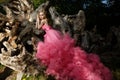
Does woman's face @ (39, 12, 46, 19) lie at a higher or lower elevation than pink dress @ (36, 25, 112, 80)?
higher

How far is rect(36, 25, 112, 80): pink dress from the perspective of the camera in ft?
26.7

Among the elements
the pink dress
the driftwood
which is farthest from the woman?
the driftwood

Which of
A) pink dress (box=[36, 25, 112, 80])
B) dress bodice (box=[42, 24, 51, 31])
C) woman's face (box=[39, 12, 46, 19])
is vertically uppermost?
woman's face (box=[39, 12, 46, 19])

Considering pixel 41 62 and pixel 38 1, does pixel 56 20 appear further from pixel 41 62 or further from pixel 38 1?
pixel 38 1

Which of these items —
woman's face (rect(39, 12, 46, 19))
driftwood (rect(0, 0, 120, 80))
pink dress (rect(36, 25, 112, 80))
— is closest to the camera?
pink dress (rect(36, 25, 112, 80))

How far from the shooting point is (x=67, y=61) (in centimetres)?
827

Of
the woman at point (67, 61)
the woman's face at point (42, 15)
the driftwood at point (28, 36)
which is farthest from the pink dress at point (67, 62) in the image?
the woman's face at point (42, 15)

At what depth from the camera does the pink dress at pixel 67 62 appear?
8.13 meters

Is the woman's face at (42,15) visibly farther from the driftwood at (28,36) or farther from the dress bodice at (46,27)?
the driftwood at (28,36)

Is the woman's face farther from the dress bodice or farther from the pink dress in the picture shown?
the pink dress

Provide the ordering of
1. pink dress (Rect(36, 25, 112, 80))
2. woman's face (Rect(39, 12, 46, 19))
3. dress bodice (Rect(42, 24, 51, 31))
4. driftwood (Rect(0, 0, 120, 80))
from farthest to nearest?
woman's face (Rect(39, 12, 46, 19)) < dress bodice (Rect(42, 24, 51, 31)) < driftwood (Rect(0, 0, 120, 80)) < pink dress (Rect(36, 25, 112, 80))

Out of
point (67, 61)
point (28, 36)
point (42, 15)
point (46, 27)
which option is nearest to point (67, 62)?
point (67, 61)

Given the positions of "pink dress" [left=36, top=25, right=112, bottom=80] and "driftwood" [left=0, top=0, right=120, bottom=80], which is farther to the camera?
"driftwood" [left=0, top=0, right=120, bottom=80]

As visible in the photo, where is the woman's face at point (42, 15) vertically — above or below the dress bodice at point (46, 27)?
above
